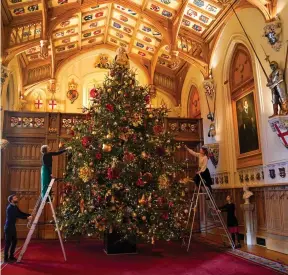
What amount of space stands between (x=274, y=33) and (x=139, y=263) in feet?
16.8

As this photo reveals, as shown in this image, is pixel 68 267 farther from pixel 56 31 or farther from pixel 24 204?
pixel 56 31

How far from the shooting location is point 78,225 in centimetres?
566

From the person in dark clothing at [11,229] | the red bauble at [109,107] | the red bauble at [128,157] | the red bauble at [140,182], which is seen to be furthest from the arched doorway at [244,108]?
the person in dark clothing at [11,229]

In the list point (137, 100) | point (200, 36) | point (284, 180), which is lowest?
point (284, 180)

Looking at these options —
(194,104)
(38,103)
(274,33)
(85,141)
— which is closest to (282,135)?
(274,33)

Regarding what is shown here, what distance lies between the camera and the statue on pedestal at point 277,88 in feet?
19.4

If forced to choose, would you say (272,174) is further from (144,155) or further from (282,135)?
(144,155)

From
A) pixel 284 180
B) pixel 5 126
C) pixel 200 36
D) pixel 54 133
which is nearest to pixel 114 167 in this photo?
pixel 284 180

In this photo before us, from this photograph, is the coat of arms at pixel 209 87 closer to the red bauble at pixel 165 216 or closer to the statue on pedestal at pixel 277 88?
the statue on pedestal at pixel 277 88

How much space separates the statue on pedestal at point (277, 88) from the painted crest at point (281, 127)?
119 mm

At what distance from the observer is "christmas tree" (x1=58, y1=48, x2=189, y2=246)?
18.5ft

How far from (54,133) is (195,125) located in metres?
4.56

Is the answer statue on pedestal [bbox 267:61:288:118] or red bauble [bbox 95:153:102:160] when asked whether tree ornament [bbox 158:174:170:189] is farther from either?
statue on pedestal [bbox 267:61:288:118]

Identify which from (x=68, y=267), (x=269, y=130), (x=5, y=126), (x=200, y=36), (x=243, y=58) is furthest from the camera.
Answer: (x=200, y=36)
